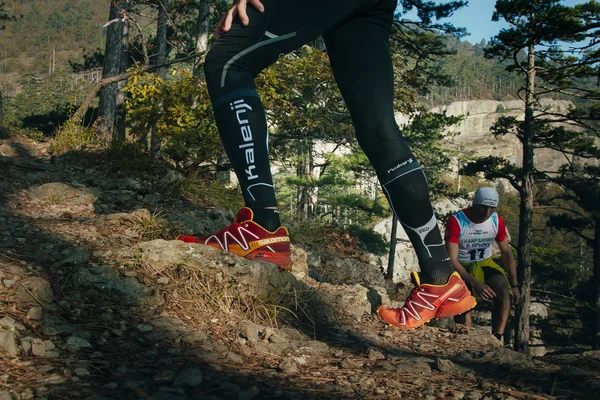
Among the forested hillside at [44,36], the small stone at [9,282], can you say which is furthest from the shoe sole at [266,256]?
the forested hillside at [44,36]

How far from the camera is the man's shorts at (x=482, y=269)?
5.11 m

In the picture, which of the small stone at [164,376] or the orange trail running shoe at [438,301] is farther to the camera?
the orange trail running shoe at [438,301]

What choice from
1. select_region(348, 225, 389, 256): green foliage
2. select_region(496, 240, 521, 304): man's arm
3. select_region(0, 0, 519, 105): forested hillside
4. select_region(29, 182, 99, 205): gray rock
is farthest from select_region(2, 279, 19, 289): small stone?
select_region(0, 0, 519, 105): forested hillside

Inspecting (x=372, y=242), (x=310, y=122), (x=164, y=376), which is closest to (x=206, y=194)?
(x=164, y=376)

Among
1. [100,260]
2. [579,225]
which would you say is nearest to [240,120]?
[100,260]

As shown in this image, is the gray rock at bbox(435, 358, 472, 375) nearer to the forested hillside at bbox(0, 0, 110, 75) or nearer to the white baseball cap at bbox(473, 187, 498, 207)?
the white baseball cap at bbox(473, 187, 498, 207)

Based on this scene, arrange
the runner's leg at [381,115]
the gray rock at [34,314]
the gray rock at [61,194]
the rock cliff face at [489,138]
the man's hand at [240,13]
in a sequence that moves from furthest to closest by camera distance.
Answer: the rock cliff face at [489,138], the gray rock at [61,194], the runner's leg at [381,115], the man's hand at [240,13], the gray rock at [34,314]

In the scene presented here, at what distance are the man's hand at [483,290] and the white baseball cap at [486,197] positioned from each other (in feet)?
2.62

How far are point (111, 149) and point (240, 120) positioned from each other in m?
4.12

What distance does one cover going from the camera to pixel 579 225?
24734 mm

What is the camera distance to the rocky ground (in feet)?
4.64

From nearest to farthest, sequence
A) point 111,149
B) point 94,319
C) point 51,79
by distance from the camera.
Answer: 1. point 94,319
2. point 111,149
3. point 51,79

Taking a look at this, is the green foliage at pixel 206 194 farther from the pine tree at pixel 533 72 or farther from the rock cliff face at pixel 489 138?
the rock cliff face at pixel 489 138

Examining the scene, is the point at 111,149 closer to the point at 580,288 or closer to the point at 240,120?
the point at 240,120
